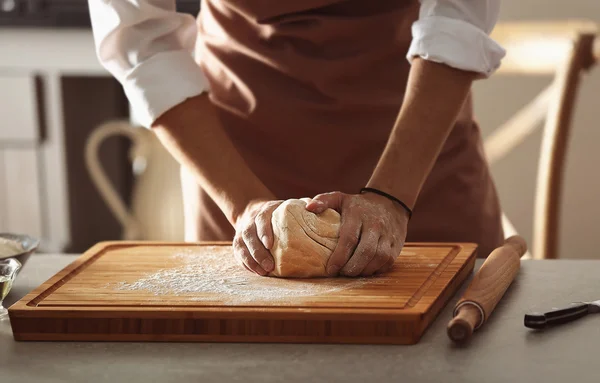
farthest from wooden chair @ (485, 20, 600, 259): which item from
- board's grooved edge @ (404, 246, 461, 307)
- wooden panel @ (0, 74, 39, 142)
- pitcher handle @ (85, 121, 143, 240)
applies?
wooden panel @ (0, 74, 39, 142)

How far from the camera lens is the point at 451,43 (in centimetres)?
106

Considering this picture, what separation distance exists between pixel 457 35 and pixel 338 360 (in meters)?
0.55

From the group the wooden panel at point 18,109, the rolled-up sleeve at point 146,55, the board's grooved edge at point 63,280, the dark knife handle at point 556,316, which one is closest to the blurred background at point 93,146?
the wooden panel at point 18,109

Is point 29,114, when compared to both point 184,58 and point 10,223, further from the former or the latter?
point 184,58

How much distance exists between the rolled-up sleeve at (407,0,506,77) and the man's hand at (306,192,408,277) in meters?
0.23

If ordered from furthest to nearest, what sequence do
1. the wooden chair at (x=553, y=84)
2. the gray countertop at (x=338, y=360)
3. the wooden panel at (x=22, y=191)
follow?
the wooden panel at (x=22, y=191)
the wooden chair at (x=553, y=84)
the gray countertop at (x=338, y=360)

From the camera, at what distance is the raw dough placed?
858 mm

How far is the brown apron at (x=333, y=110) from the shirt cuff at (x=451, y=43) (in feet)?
0.41

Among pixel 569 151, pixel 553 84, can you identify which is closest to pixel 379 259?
pixel 553 84

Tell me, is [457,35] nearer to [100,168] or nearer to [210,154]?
[210,154]

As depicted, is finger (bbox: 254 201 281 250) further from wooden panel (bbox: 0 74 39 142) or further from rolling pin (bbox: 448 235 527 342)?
wooden panel (bbox: 0 74 39 142)

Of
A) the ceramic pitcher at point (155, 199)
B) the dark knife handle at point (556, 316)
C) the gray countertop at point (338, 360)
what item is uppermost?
the dark knife handle at point (556, 316)

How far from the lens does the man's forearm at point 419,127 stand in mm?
999

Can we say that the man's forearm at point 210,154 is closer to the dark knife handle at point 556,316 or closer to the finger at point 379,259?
the finger at point 379,259
